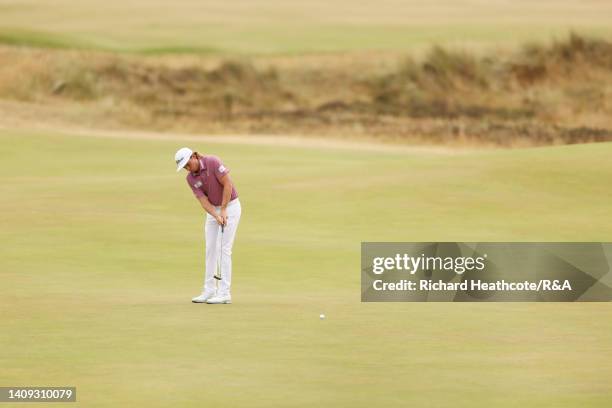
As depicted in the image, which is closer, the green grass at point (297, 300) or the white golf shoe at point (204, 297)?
the green grass at point (297, 300)

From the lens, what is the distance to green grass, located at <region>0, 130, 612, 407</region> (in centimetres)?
1057

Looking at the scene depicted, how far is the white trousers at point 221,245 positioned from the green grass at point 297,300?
1.07ft

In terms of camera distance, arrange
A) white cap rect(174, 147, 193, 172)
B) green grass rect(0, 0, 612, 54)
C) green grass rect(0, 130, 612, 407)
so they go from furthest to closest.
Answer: green grass rect(0, 0, 612, 54), white cap rect(174, 147, 193, 172), green grass rect(0, 130, 612, 407)

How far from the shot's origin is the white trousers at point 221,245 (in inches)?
562

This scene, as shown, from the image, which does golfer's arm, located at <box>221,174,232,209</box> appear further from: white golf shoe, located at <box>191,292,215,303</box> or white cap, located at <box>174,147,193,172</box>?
white golf shoe, located at <box>191,292,215,303</box>

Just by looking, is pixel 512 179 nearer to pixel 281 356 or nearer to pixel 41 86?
pixel 281 356

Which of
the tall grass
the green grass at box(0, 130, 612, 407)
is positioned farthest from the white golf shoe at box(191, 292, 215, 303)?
the tall grass

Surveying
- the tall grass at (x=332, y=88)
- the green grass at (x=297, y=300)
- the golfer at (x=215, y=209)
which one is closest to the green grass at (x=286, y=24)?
the tall grass at (x=332, y=88)

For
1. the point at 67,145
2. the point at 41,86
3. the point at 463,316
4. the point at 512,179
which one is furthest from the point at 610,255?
the point at 41,86

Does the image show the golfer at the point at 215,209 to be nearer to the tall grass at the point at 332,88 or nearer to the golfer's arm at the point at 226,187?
the golfer's arm at the point at 226,187

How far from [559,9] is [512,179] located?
36814 mm

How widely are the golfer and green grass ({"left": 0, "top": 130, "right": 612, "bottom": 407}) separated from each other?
12.1 inches

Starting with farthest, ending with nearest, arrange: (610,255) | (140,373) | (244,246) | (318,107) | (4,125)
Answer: (318,107) < (4,125) < (244,246) < (610,255) < (140,373)

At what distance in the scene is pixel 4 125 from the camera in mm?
46250
